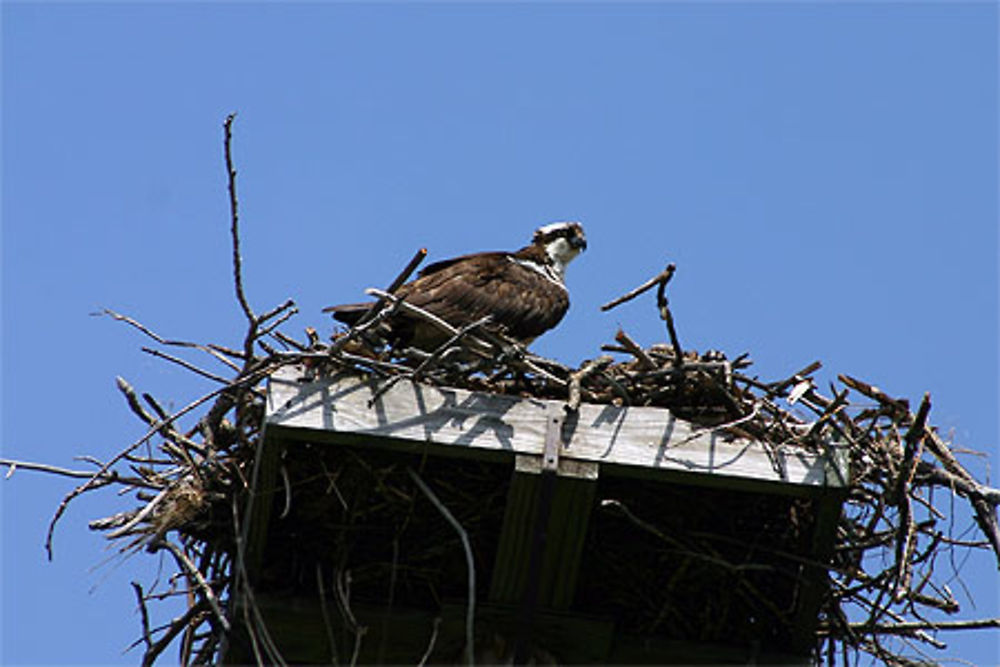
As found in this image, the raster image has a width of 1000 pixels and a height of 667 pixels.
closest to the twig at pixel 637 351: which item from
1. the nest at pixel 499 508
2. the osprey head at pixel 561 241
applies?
the nest at pixel 499 508

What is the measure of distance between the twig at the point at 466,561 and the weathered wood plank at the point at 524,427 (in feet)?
0.62

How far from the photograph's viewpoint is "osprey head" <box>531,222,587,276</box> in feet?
26.9

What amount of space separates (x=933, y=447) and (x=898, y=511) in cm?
43

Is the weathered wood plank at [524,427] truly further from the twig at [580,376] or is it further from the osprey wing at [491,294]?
the osprey wing at [491,294]

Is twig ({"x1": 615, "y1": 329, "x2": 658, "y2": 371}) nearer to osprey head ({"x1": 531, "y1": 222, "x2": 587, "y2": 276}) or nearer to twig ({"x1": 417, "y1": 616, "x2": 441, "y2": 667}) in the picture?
twig ({"x1": 417, "y1": 616, "x2": 441, "y2": 667})

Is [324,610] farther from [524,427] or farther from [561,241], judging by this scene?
[561,241]

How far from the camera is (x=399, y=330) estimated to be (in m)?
5.89

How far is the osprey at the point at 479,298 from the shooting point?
5961mm

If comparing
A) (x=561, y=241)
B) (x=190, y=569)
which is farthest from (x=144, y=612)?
(x=561, y=241)

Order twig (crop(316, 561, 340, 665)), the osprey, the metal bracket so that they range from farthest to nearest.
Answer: the osprey
twig (crop(316, 561, 340, 665))
the metal bracket

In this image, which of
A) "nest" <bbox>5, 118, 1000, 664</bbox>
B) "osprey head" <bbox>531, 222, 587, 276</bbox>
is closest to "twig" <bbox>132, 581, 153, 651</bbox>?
"nest" <bbox>5, 118, 1000, 664</bbox>

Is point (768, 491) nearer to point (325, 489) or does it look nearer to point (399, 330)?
point (325, 489)

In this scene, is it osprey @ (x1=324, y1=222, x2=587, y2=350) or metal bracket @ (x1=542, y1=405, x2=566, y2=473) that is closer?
metal bracket @ (x1=542, y1=405, x2=566, y2=473)

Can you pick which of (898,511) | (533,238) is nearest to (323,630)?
(898,511)
